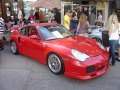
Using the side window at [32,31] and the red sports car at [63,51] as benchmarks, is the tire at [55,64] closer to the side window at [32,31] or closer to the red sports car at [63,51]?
the red sports car at [63,51]

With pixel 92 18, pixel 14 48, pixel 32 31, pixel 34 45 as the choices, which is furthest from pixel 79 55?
pixel 92 18

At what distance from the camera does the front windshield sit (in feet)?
19.3

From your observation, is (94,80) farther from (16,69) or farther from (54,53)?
(16,69)

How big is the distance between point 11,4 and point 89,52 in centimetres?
1081

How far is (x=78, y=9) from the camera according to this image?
15.0 metres

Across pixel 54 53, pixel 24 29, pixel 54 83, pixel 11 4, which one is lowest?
pixel 54 83

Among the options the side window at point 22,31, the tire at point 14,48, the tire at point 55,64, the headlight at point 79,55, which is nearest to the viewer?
the headlight at point 79,55

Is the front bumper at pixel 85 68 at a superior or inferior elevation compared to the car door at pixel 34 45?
inferior

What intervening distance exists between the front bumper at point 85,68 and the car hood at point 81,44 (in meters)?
0.26

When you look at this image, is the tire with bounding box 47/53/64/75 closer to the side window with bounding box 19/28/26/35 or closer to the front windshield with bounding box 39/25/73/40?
the front windshield with bounding box 39/25/73/40

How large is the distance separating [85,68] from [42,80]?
1160 millimetres

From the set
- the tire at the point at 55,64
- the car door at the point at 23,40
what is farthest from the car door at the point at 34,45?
the tire at the point at 55,64

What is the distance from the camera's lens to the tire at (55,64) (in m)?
5.06

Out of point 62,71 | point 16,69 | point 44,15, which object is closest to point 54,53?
point 62,71
